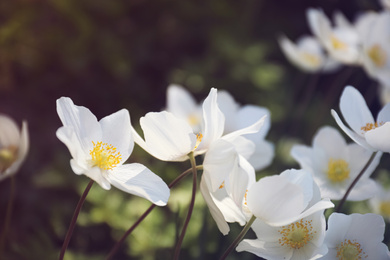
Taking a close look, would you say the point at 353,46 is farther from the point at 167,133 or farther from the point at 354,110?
the point at 167,133

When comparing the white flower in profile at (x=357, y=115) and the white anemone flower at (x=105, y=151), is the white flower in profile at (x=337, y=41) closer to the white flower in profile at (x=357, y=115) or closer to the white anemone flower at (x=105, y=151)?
the white flower in profile at (x=357, y=115)

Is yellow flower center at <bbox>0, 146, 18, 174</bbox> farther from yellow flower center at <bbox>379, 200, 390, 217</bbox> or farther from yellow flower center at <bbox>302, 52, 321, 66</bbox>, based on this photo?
yellow flower center at <bbox>302, 52, 321, 66</bbox>

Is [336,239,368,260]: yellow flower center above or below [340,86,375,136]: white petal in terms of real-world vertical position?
below

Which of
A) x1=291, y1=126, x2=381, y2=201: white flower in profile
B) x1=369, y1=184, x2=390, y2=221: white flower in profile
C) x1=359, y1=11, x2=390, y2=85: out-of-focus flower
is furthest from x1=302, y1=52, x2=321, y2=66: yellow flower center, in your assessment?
x1=291, y1=126, x2=381, y2=201: white flower in profile

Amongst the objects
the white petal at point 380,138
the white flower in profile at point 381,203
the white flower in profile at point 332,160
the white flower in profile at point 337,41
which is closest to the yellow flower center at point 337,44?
the white flower in profile at point 337,41

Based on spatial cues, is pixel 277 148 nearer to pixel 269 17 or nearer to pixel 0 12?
pixel 0 12

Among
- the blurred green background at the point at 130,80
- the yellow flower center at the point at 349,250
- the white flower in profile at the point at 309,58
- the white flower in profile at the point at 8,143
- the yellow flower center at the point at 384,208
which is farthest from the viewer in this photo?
the white flower in profile at the point at 309,58

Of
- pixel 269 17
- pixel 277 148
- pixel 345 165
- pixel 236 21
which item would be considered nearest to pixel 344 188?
pixel 345 165
